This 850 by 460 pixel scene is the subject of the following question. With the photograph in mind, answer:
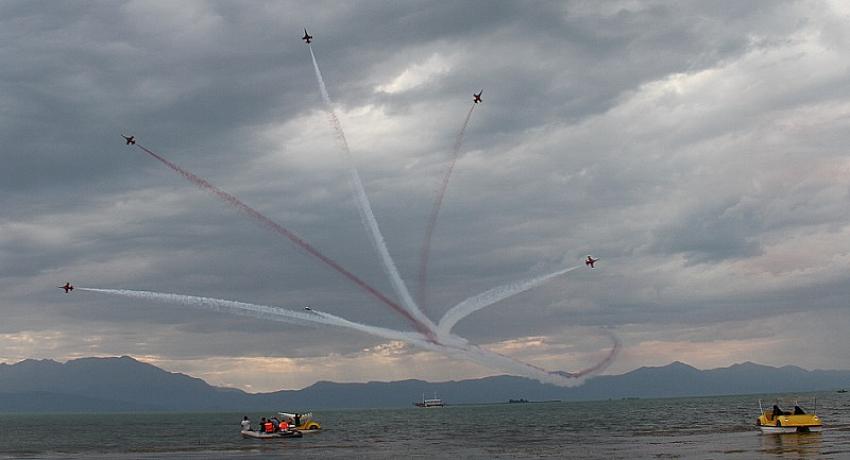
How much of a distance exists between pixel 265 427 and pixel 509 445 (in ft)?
132

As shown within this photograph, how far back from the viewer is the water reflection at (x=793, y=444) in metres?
69.4

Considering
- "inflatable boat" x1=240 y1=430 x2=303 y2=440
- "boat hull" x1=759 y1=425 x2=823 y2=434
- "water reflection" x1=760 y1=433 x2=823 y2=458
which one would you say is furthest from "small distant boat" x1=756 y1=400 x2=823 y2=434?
"inflatable boat" x1=240 y1=430 x2=303 y2=440

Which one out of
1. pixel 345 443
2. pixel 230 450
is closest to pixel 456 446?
pixel 345 443

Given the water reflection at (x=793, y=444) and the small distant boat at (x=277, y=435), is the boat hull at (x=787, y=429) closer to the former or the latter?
the water reflection at (x=793, y=444)

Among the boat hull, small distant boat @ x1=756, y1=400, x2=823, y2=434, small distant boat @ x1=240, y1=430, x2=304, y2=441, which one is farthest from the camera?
small distant boat @ x1=240, y1=430, x2=304, y2=441

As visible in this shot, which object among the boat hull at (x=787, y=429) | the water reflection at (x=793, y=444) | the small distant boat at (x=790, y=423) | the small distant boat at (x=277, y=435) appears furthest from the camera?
the small distant boat at (x=277, y=435)

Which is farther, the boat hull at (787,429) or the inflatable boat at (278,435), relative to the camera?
the inflatable boat at (278,435)

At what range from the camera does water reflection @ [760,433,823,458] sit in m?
69.4

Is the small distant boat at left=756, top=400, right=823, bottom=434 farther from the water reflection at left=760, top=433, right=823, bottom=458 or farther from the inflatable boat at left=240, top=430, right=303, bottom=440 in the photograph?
the inflatable boat at left=240, top=430, right=303, bottom=440

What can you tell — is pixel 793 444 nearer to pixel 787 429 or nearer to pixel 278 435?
pixel 787 429

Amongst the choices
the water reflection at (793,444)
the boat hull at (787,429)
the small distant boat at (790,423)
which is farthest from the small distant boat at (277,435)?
the boat hull at (787,429)

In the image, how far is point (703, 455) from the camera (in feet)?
236

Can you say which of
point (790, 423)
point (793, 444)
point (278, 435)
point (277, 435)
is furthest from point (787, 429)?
point (277, 435)

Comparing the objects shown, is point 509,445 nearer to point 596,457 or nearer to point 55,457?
point 596,457
